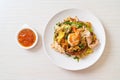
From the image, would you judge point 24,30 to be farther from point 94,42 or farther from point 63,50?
point 94,42

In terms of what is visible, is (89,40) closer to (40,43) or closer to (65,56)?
(65,56)

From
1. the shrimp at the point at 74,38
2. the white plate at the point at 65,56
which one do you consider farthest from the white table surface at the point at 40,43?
the shrimp at the point at 74,38

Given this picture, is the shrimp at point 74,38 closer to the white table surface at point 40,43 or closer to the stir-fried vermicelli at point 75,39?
the stir-fried vermicelli at point 75,39

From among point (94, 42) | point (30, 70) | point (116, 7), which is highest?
point (116, 7)

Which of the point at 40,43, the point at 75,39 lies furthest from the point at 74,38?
the point at 40,43

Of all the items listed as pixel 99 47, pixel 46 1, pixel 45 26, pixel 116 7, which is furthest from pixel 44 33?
pixel 116 7

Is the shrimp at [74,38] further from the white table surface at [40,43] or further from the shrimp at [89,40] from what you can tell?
the white table surface at [40,43]
